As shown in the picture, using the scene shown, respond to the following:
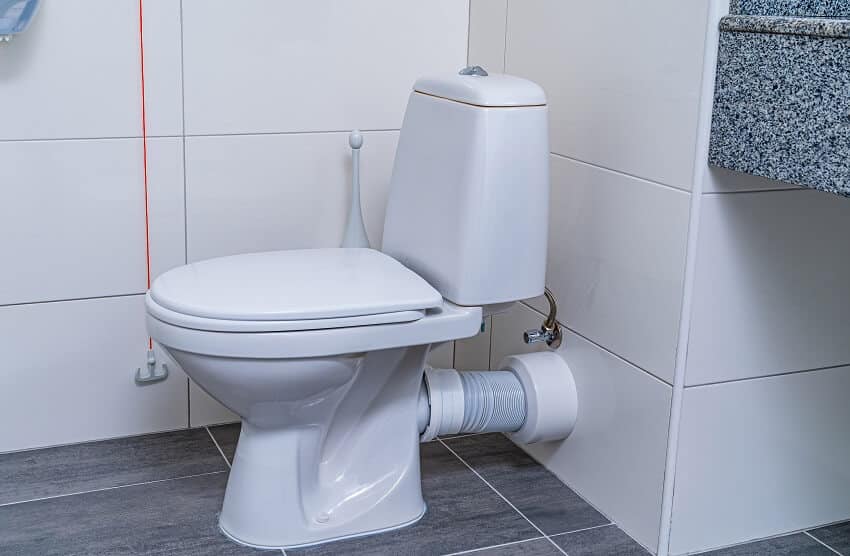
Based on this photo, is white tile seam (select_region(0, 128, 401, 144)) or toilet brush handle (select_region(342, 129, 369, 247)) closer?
white tile seam (select_region(0, 128, 401, 144))

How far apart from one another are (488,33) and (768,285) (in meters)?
0.81

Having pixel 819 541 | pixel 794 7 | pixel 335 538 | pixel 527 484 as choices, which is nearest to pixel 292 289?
pixel 335 538

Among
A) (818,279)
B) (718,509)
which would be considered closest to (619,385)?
(718,509)

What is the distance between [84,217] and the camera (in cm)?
190

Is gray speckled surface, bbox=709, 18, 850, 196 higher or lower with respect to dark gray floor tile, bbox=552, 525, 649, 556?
higher

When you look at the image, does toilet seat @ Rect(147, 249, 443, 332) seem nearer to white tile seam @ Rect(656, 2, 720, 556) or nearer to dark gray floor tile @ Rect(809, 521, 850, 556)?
white tile seam @ Rect(656, 2, 720, 556)

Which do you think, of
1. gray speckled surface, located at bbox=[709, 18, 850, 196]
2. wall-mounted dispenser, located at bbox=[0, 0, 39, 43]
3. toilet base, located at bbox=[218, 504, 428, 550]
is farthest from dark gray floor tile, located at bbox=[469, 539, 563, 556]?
wall-mounted dispenser, located at bbox=[0, 0, 39, 43]

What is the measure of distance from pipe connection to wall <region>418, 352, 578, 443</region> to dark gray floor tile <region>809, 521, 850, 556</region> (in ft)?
1.52

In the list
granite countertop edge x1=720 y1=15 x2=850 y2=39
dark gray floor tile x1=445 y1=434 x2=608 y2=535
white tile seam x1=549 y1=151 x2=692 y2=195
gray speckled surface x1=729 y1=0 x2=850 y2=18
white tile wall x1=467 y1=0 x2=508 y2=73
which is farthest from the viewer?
white tile wall x1=467 y1=0 x2=508 y2=73

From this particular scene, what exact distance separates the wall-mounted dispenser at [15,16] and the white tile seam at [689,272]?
1.12 m

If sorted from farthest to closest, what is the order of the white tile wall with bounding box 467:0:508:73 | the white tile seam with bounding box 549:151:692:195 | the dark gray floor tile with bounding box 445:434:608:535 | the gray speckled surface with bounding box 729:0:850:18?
1. the white tile wall with bounding box 467:0:508:73
2. the dark gray floor tile with bounding box 445:434:608:535
3. the white tile seam with bounding box 549:151:692:195
4. the gray speckled surface with bounding box 729:0:850:18

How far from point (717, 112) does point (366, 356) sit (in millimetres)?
646

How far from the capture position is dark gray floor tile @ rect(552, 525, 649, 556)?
65.7 inches

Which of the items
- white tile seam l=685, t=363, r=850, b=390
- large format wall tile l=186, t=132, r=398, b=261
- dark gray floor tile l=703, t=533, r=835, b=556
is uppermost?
large format wall tile l=186, t=132, r=398, b=261
